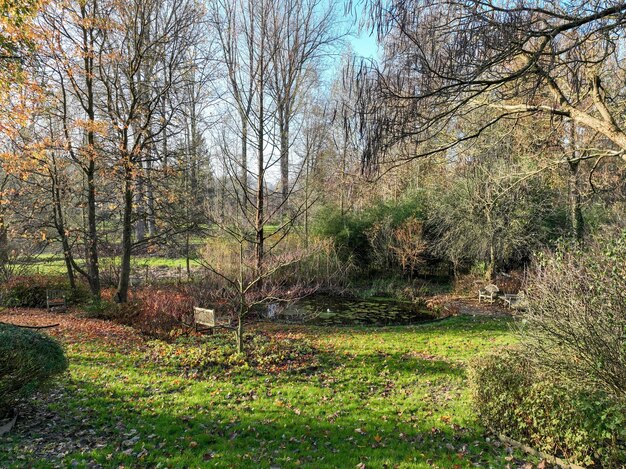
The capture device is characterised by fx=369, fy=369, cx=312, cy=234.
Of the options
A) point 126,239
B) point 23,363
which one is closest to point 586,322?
point 23,363

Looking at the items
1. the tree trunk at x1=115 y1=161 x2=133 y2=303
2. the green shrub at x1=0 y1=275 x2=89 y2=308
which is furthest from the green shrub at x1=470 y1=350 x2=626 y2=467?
the green shrub at x1=0 y1=275 x2=89 y2=308

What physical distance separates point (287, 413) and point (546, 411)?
3.16 metres

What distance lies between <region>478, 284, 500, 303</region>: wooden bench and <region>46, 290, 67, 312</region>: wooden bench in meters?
14.8

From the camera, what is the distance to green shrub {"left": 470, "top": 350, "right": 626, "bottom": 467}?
11.7ft

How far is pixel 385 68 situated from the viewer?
360 cm

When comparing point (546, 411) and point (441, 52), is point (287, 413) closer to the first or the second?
point (546, 411)

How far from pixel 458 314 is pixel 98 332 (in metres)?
10.5

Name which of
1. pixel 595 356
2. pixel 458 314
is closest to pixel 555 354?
pixel 595 356

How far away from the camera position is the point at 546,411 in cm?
405

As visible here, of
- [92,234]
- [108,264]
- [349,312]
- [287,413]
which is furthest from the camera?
[108,264]

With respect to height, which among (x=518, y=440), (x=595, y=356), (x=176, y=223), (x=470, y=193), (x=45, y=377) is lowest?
(x=518, y=440)

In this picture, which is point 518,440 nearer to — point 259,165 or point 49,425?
point 49,425

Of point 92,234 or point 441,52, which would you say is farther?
point 92,234

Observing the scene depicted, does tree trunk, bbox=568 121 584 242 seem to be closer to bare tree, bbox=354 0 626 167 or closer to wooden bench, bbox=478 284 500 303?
wooden bench, bbox=478 284 500 303
